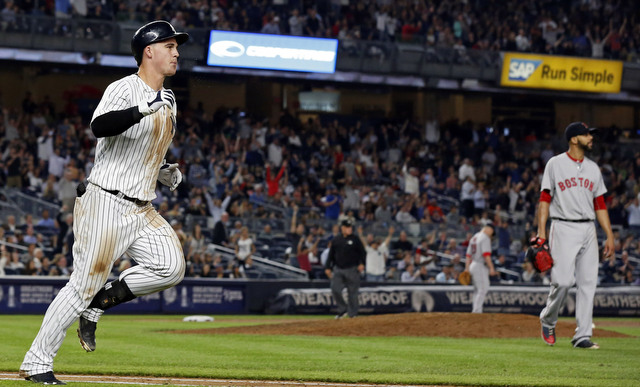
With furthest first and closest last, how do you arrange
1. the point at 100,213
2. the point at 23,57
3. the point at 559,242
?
the point at 23,57
the point at 559,242
the point at 100,213

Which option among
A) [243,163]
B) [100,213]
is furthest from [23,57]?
[100,213]

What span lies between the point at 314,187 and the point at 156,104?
75.8 feet

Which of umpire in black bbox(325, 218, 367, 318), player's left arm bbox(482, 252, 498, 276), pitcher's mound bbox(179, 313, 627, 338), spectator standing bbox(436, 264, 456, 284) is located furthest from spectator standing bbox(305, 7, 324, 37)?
pitcher's mound bbox(179, 313, 627, 338)

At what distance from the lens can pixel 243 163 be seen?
28688 millimetres

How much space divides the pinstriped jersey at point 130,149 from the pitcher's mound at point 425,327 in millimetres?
8006

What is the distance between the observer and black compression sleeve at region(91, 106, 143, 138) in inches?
238

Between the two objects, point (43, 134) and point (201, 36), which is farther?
point (201, 36)

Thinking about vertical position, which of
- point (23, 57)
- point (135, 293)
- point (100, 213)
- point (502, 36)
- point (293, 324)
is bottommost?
point (293, 324)

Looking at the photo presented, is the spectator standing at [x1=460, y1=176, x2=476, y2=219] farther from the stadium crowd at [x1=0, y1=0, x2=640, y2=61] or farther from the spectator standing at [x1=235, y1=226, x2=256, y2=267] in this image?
the spectator standing at [x1=235, y1=226, x2=256, y2=267]

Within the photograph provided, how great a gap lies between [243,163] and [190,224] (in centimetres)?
532

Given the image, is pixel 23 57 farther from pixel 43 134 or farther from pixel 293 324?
pixel 293 324

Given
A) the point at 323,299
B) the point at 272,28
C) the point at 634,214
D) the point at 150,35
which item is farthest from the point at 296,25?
the point at 150,35

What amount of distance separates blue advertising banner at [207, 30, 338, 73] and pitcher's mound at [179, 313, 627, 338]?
1542cm

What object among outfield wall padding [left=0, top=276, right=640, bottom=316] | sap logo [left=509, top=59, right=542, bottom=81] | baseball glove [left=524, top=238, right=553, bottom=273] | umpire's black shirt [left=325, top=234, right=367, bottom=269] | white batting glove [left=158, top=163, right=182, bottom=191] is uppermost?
sap logo [left=509, top=59, right=542, bottom=81]
